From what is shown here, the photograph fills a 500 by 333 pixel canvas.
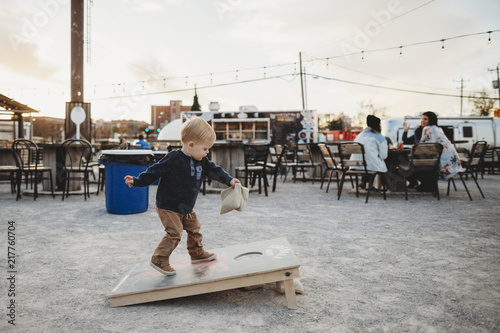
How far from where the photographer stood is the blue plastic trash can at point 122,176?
513 centimetres

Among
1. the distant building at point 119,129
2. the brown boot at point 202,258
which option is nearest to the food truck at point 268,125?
the distant building at point 119,129

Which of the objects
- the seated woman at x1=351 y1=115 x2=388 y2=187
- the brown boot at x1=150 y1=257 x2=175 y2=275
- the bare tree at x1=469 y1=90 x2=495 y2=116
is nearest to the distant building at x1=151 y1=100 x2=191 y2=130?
the bare tree at x1=469 y1=90 x2=495 y2=116

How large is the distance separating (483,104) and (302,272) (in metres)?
40.1

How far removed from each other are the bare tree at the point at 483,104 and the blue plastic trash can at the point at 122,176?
37.0 m

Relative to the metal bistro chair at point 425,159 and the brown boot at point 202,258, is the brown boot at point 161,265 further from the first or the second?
the metal bistro chair at point 425,159

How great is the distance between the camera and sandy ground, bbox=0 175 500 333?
73.6 inches

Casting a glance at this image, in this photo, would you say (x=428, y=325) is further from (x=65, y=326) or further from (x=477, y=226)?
(x=477, y=226)

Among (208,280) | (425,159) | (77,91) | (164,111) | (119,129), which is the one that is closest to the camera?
(208,280)

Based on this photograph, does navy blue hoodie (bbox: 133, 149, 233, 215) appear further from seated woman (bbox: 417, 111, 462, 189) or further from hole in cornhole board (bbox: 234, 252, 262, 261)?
seated woman (bbox: 417, 111, 462, 189)

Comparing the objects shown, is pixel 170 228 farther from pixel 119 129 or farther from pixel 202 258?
pixel 119 129

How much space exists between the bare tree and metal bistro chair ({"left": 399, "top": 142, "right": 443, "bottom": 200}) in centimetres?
3284

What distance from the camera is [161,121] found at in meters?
108

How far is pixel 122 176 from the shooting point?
17.1 feet

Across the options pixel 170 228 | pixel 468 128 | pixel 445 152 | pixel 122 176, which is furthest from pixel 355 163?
pixel 468 128
